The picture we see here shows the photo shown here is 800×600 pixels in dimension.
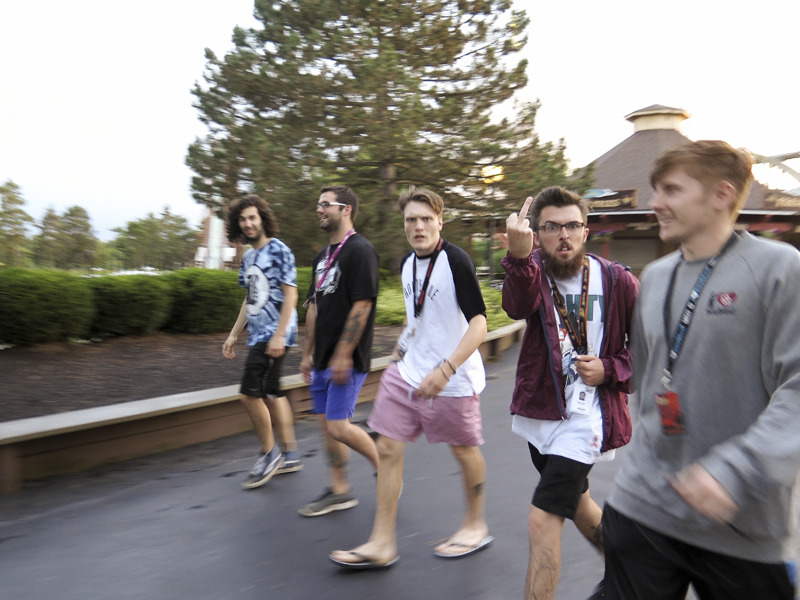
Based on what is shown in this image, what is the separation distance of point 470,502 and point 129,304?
6743mm

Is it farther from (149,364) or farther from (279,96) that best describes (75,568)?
(279,96)

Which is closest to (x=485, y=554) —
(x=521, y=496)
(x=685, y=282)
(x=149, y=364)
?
(x=521, y=496)

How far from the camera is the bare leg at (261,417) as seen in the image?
533cm

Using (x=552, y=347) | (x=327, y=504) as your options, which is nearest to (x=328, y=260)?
(x=327, y=504)

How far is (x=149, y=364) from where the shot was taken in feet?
27.7

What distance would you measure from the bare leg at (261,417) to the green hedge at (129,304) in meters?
4.72

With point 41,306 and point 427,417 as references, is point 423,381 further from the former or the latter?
point 41,306

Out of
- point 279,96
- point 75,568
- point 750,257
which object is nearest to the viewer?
point 750,257

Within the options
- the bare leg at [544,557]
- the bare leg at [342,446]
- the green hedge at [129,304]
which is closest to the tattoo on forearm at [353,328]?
the bare leg at [342,446]

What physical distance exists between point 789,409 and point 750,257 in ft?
1.43

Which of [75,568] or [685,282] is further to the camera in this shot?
[75,568]

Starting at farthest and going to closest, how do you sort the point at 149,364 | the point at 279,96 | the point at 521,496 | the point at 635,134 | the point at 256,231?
the point at 635,134, the point at 279,96, the point at 149,364, the point at 256,231, the point at 521,496

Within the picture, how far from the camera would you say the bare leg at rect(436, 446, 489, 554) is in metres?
4.03

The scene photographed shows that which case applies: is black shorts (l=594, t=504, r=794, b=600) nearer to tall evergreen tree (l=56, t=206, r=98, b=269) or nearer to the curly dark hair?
the curly dark hair
